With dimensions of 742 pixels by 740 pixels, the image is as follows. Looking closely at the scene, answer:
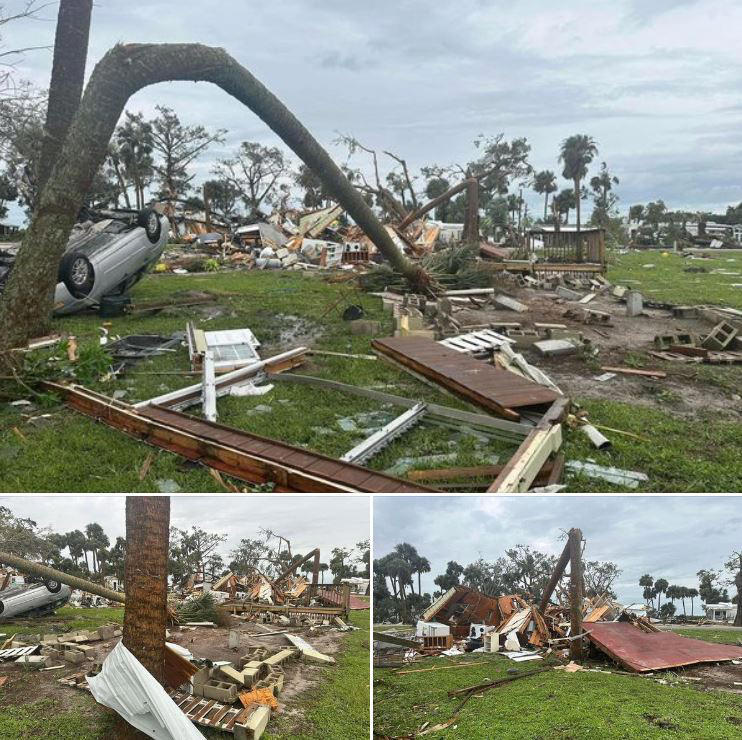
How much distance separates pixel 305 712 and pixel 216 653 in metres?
1.03

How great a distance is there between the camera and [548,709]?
4.35 m

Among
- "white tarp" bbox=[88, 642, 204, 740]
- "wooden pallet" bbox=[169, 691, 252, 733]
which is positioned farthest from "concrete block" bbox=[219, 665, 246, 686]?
"white tarp" bbox=[88, 642, 204, 740]

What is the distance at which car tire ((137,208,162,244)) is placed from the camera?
11.6 meters

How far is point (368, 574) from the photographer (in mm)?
3561

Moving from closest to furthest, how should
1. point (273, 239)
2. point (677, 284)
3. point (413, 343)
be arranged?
point (413, 343)
point (677, 284)
point (273, 239)

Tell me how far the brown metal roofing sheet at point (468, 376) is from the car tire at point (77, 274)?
5.36m

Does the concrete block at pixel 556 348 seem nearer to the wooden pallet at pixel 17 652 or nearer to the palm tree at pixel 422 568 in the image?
the palm tree at pixel 422 568

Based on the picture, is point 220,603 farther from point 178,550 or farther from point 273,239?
point 273,239

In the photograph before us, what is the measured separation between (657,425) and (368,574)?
11.3 ft

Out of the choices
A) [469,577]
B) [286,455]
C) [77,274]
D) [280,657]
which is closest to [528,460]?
[469,577]

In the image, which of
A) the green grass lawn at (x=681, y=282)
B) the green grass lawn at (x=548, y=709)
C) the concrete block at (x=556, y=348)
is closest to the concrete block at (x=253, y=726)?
→ the green grass lawn at (x=548, y=709)

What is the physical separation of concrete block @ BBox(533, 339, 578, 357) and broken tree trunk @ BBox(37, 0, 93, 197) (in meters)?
8.04

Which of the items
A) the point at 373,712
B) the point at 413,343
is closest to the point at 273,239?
the point at 413,343

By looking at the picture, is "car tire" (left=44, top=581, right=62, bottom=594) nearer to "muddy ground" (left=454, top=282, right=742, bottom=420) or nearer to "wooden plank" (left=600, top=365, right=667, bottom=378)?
"muddy ground" (left=454, top=282, right=742, bottom=420)
